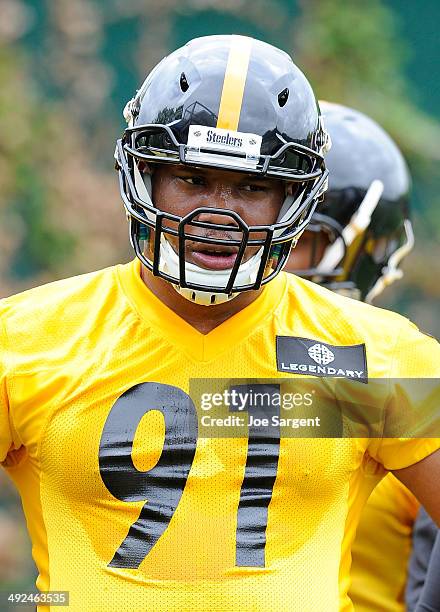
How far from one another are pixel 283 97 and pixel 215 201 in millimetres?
327

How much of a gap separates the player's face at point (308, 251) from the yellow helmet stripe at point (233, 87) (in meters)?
1.23

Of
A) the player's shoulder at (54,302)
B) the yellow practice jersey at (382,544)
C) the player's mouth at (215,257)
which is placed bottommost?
the yellow practice jersey at (382,544)

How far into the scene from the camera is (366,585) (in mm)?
3680

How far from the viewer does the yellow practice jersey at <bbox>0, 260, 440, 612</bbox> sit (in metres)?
2.71

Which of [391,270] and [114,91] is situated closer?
[391,270]

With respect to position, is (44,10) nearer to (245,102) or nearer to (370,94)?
(370,94)

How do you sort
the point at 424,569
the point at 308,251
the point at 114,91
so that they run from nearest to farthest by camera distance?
the point at 424,569
the point at 308,251
the point at 114,91

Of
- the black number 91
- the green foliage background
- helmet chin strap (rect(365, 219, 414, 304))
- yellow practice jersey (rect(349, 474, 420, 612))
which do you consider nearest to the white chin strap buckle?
the black number 91

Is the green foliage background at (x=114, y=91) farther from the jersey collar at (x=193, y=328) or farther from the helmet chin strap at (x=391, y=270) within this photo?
the jersey collar at (x=193, y=328)

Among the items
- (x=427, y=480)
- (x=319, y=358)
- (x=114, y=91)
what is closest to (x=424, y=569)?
(x=427, y=480)

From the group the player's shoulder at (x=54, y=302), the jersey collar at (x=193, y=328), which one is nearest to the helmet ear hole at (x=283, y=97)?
the jersey collar at (x=193, y=328)

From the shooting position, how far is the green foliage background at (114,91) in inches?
304

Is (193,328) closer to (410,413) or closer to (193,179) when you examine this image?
(193,179)

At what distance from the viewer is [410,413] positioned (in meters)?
2.84
